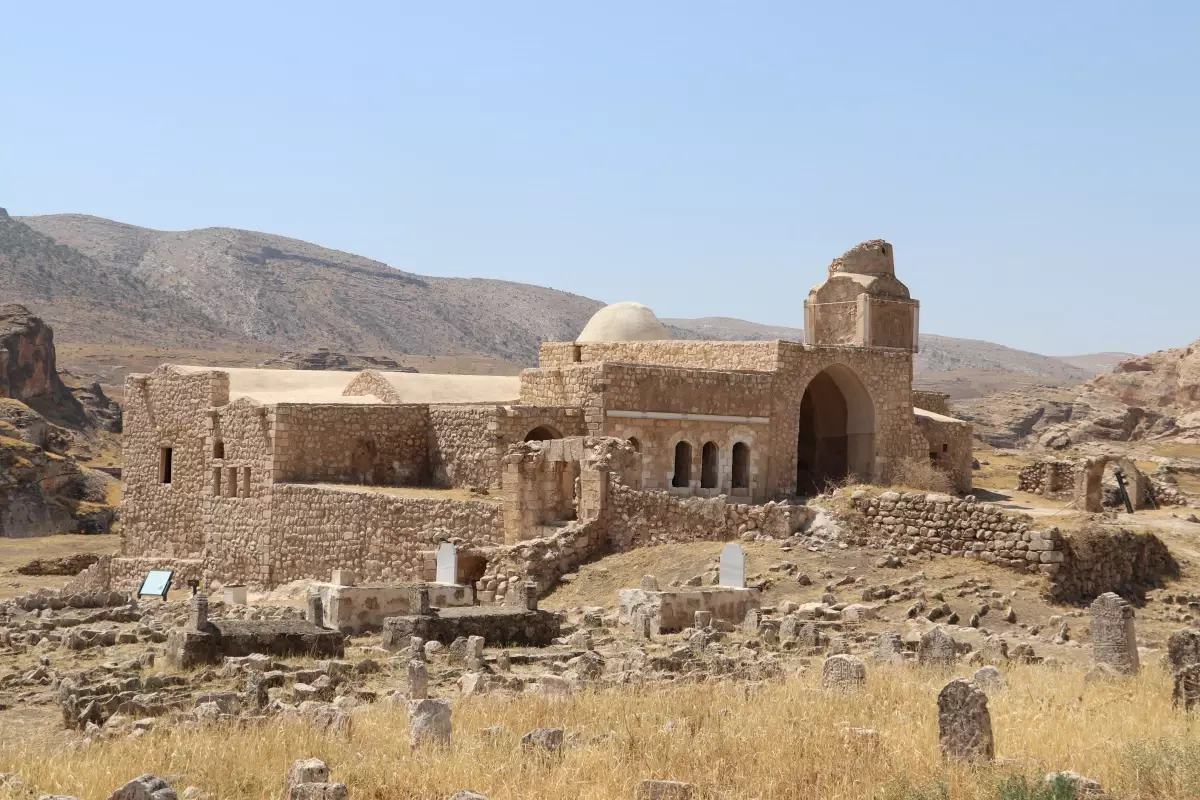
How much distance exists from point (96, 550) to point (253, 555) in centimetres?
975

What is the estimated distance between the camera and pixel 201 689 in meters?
13.5

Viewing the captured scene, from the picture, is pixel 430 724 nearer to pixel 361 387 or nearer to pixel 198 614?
pixel 198 614

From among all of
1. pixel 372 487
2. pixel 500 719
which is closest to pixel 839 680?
pixel 500 719

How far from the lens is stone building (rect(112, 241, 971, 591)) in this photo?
933 inches

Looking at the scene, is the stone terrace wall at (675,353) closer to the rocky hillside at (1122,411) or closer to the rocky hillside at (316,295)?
the rocky hillside at (1122,411)

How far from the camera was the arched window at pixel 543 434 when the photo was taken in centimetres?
2616

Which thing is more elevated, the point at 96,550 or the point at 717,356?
the point at 717,356

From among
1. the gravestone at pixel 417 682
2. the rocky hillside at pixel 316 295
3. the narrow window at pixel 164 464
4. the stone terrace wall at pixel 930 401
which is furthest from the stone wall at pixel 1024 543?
the rocky hillside at pixel 316 295

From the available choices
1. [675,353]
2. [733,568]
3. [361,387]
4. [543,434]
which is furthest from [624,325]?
[733,568]

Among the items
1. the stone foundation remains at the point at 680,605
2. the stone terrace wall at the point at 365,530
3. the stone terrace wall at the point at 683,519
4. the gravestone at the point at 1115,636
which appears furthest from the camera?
the stone terrace wall at the point at 365,530

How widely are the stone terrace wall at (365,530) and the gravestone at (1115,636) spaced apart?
11.7m

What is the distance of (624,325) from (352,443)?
21.9ft

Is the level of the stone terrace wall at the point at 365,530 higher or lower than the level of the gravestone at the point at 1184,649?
lower

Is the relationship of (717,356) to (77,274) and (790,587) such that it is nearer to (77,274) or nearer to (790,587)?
(790,587)
